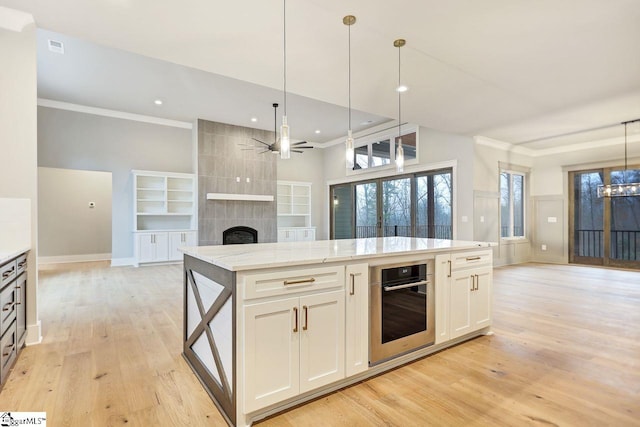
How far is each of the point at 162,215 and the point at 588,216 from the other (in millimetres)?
9912

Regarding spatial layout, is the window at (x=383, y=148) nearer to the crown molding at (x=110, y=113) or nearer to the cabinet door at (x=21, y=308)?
the crown molding at (x=110, y=113)

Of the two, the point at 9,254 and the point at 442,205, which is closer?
the point at 9,254

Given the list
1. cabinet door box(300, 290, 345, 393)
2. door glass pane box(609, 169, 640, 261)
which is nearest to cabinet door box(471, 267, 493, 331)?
cabinet door box(300, 290, 345, 393)

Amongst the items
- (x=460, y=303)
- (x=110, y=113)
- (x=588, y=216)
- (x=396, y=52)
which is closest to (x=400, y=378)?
(x=460, y=303)

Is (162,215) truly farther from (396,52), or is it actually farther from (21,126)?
(396,52)

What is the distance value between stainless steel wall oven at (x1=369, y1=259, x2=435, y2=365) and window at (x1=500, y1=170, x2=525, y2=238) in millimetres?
5911

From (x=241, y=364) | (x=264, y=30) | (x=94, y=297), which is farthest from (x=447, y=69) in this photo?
(x=94, y=297)

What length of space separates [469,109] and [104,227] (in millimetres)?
8899

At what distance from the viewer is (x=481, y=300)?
2922 millimetres

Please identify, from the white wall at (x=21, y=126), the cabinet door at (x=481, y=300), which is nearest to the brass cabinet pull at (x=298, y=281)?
the cabinet door at (x=481, y=300)

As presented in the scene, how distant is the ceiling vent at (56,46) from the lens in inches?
165

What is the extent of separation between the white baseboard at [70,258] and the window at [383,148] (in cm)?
699

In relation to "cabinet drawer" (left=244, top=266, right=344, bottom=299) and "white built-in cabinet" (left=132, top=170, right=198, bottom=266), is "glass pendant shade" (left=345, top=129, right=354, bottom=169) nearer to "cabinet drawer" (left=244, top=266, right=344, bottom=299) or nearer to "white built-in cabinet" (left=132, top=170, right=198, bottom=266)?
"cabinet drawer" (left=244, top=266, right=344, bottom=299)

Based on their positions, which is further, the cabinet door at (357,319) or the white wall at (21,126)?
the white wall at (21,126)
